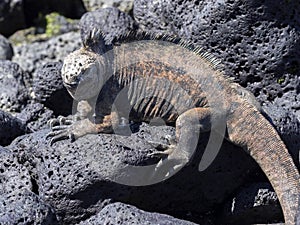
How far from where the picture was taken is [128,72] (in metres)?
5.93

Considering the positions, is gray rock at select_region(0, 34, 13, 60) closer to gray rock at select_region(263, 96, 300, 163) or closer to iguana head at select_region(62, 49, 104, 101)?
iguana head at select_region(62, 49, 104, 101)

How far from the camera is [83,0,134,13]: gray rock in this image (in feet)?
28.6

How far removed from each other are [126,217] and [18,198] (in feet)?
2.74

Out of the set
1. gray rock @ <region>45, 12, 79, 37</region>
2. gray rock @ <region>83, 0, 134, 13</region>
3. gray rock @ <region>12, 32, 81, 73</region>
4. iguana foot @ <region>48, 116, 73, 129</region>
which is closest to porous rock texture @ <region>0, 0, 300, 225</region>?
iguana foot @ <region>48, 116, 73, 129</region>

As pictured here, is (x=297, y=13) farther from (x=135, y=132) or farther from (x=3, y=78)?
(x=3, y=78)

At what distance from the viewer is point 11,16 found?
30.1ft

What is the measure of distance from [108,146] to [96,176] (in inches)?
9.3

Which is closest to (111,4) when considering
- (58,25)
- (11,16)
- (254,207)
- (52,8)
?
(58,25)

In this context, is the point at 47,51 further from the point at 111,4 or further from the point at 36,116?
the point at 36,116

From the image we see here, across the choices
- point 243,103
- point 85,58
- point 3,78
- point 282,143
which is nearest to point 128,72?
point 85,58

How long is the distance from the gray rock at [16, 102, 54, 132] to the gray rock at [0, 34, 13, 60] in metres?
1.65

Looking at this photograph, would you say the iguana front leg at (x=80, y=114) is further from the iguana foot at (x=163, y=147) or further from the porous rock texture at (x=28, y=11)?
the porous rock texture at (x=28, y=11)

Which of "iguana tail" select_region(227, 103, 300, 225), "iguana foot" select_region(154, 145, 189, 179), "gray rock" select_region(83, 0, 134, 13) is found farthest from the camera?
"gray rock" select_region(83, 0, 134, 13)

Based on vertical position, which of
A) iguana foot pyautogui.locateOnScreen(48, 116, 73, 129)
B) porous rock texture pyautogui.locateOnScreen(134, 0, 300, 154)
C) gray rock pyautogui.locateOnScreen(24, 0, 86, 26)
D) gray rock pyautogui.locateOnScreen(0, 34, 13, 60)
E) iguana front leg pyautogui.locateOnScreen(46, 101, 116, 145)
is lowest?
gray rock pyautogui.locateOnScreen(0, 34, 13, 60)
